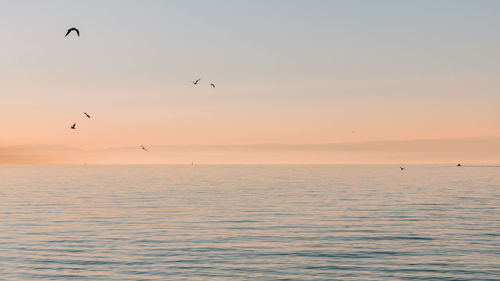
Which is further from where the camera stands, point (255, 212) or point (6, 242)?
point (255, 212)

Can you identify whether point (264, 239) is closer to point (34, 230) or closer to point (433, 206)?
point (34, 230)

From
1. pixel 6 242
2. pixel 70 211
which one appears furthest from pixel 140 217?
pixel 6 242

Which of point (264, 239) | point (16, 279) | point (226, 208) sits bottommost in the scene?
point (16, 279)

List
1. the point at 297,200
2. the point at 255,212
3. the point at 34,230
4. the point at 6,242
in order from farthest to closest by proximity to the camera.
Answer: the point at 297,200, the point at 255,212, the point at 34,230, the point at 6,242

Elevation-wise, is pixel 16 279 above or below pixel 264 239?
below

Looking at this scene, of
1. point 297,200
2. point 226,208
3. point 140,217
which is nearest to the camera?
point 140,217

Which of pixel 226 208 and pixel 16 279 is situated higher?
pixel 226 208

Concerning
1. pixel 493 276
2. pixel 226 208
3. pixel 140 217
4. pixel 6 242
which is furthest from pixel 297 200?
pixel 493 276

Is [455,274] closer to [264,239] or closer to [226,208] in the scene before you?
[264,239]

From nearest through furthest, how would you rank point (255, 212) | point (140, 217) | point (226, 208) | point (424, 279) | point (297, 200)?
point (424, 279)
point (140, 217)
point (255, 212)
point (226, 208)
point (297, 200)

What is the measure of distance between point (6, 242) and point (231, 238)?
58.8 feet

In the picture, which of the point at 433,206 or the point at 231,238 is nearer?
the point at 231,238

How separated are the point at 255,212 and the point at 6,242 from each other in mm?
31312

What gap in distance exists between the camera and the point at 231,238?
159 feet
